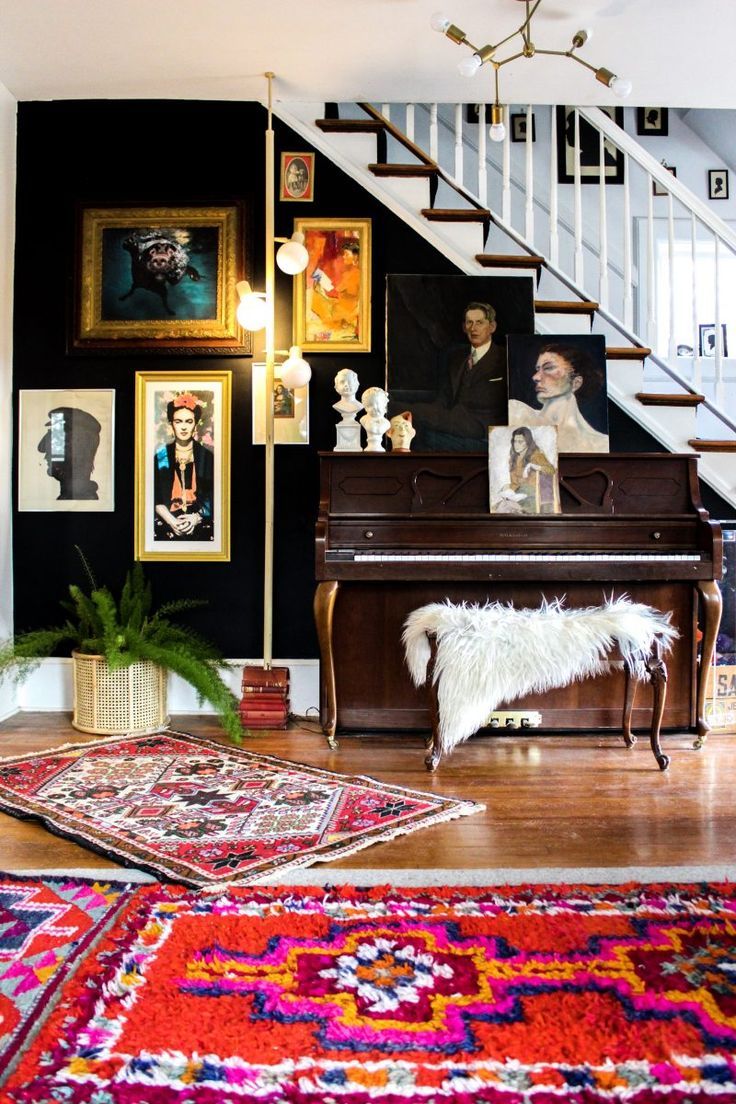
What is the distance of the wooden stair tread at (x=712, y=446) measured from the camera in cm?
388

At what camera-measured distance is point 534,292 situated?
4.06 m

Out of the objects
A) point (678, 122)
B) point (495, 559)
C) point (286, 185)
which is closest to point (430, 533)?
point (495, 559)

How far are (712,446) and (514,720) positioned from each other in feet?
5.39

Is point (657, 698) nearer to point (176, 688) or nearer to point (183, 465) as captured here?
point (176, 688)

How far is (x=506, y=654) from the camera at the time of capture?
286cm

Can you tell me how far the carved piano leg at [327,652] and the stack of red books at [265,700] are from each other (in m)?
0.28

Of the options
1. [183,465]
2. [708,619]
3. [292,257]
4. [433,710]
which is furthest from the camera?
[183,465]

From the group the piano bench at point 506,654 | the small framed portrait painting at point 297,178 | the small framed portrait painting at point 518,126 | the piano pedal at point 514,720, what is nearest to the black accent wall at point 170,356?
the small framed portrait painting at point 297,178

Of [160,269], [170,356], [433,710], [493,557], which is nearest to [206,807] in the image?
[433,710]

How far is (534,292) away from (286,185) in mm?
1296

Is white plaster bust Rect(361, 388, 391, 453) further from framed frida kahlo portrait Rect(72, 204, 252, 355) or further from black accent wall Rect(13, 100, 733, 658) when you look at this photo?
framed frida kahlo portrait Rect(72, 204, 252, 355)

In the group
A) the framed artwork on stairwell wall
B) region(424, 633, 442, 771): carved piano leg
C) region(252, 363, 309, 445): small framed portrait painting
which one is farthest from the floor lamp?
the framed artwork on stairwell wall

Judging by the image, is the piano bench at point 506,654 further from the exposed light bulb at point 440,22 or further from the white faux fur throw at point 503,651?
the exposed light bulb at point 440,22

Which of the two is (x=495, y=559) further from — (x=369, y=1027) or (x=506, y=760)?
(x=369, y=1027)
